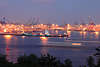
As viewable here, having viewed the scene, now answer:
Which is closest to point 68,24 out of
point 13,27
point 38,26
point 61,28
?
point 61,28

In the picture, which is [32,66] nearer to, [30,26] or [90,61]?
[90,61]

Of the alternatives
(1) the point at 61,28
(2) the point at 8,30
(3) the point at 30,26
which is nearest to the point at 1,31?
(2) the point at 8,30

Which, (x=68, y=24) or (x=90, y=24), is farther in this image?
(x=90, y=24)

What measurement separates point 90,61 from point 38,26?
3404 cm

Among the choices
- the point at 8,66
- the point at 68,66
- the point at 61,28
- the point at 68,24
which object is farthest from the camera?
the point at 68,24

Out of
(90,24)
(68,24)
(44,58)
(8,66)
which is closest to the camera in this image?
(8,66)

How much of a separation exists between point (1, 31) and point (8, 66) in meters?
34.6

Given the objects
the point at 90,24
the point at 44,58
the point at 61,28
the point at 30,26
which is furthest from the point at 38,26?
the point at 44,58

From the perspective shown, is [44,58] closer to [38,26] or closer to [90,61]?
[90,61]

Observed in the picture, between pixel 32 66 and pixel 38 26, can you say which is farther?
pixel 38 26

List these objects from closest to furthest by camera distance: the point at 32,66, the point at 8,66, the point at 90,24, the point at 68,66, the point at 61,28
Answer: the point at 8,66, the point at 32,66, the point at 68,66, the point at 61,28, the point at 90,24

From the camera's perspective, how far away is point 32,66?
10.1 ft

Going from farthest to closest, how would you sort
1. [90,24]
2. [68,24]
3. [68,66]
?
1. [90,24]
2. [68,24]
3. [68,66]

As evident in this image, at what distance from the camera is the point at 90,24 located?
40750 mm
